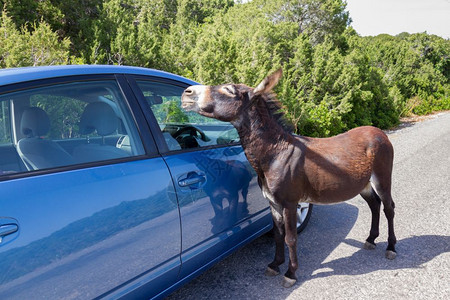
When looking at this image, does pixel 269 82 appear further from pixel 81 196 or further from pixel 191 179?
pixel 81 196

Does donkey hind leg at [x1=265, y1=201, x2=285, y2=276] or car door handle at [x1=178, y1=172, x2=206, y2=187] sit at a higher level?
car door handle at [x1=178, y1=172, x2=206, y2=187]

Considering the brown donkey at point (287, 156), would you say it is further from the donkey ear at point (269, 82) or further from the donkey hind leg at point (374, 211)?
the donkey hind leg at point (374, 211)

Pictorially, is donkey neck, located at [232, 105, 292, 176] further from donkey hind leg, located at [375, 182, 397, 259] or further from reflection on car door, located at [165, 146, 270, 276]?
donkey hind leg, located at [375, 182, 397, 259]

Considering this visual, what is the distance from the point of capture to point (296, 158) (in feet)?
9.29

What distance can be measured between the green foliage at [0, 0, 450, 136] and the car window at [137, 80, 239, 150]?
3.66 m

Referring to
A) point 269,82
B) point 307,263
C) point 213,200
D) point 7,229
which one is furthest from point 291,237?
point 7,229

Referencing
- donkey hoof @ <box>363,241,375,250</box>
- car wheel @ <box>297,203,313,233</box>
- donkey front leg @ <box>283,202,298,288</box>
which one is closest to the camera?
donkey front leg @ <box>283,202,298,288</box>

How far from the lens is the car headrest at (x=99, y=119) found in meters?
2.27

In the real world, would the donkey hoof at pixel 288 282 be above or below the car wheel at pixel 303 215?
below

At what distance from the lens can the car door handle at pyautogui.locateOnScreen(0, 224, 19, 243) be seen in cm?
149

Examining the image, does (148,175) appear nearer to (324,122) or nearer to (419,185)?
(419,185)

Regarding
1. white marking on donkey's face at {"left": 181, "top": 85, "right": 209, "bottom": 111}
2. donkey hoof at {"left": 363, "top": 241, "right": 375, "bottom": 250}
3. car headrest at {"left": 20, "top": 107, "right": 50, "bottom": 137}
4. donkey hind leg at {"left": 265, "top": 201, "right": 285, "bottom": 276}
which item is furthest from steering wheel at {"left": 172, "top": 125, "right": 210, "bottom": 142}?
donkey hoof at {"left": 363, "top": 241, "right": 375, "bottom": 250}

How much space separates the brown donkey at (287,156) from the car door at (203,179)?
0.21 meters

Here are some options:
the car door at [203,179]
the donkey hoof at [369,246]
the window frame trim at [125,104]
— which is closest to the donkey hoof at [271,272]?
the car door at [203,179]
